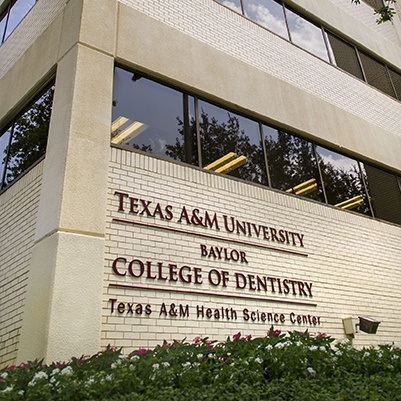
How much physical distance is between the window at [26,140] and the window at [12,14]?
3148 millimetres

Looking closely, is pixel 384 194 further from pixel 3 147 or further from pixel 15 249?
pixel 3 147

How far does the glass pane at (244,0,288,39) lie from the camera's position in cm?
1027

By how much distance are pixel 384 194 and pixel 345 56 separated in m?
4.63

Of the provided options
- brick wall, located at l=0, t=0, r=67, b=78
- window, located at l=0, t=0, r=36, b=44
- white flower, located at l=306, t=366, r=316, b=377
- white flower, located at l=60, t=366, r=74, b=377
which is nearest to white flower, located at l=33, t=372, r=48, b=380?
white flower, located at l=60, t=366, r=74, b=377

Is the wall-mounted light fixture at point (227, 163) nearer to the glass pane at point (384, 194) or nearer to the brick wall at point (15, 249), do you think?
the brick wall at point (15, 249)

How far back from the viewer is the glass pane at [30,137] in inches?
272

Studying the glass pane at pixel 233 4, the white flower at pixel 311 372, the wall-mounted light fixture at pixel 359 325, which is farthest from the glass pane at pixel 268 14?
the white flower at pixel 311 372

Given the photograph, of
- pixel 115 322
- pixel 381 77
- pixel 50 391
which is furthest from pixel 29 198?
pixel 381 77

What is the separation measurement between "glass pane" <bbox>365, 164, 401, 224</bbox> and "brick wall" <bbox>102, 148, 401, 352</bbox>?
4.31ft

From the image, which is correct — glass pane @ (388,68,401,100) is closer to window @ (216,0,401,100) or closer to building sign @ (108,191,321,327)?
window @ (216,0,401,100)

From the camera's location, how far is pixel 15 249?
20.5 feet

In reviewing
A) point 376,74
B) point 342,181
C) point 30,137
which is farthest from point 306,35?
point 30,137

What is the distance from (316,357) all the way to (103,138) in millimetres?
3925

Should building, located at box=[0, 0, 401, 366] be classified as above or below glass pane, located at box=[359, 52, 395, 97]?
below
